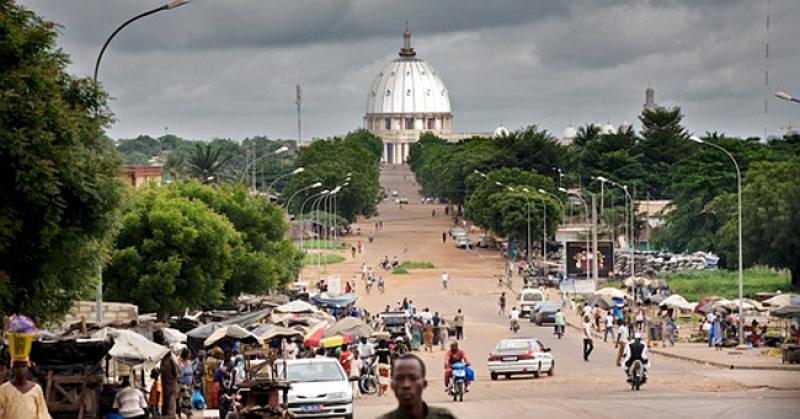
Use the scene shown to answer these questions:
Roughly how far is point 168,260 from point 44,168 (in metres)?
22.4

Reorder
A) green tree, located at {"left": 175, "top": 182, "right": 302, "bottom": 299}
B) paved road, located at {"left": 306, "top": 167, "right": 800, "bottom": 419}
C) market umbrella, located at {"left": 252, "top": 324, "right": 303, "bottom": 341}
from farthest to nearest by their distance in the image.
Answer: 1. green tree, located at {"left": 175, "top": 182, "right": 302, "bottom": 299}
2. market umbrella, located at {"left": 252, "top": 324, "right": 303, "bottom": 341}
3. paved road, located at {"left": 306, "top": 167, "right": 800, "bottom": 419}

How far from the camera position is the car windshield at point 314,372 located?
27062 millimetres

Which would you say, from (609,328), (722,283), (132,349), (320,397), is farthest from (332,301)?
(132,349)

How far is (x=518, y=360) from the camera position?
118 ft

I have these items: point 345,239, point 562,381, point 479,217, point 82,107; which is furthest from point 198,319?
point 345,239

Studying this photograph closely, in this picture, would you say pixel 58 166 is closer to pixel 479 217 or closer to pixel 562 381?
pixel 562 381

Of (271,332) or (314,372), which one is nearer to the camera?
(314,372)

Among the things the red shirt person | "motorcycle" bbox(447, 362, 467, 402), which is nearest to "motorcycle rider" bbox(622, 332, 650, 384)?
"motorcycle" bbox(447, 362, 467, 402)

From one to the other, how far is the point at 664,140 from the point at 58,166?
13438 centimetres

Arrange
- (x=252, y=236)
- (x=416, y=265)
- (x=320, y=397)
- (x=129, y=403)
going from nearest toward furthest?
(x=129, y=403) < (x=320, y=397) < (x=252, y=236) < (x=416, y=265)

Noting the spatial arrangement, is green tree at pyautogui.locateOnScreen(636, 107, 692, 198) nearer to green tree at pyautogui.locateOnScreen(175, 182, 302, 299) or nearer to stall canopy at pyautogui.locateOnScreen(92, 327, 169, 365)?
green tree at pyautogui.locateOnScreen(175, 182, 302, 299)

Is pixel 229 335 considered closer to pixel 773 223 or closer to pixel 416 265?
pixel 773 223

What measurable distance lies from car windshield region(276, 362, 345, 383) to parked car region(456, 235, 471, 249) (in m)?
97.2

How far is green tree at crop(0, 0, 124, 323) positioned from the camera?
22.8 metres
